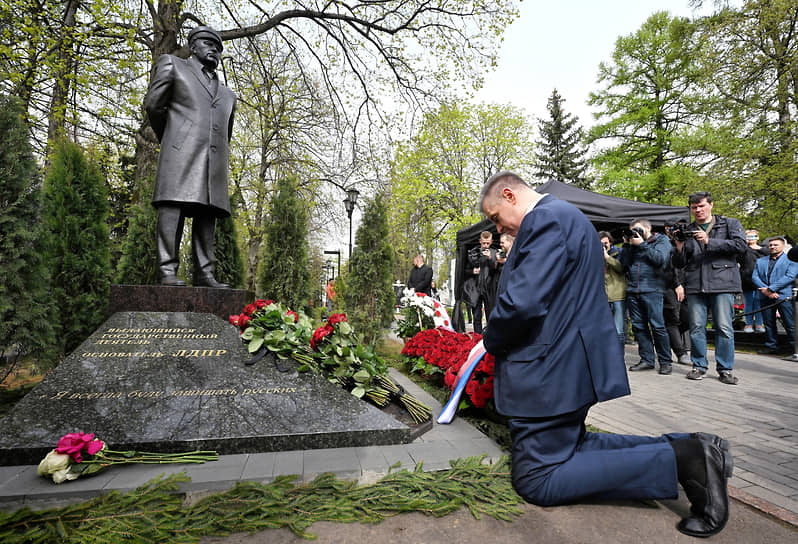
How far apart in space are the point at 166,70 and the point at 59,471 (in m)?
3.41

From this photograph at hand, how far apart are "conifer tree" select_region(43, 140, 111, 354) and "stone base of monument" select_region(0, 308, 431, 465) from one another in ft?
6.50

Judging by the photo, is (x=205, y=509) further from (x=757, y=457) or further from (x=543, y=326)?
(x=757, y=457)

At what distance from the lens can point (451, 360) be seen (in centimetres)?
414

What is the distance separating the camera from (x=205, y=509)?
1872 millimetres

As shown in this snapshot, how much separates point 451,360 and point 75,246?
4641mm

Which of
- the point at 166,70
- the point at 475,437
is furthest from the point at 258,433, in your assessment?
the point at 166,70

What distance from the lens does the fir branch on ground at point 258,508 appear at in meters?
1.68

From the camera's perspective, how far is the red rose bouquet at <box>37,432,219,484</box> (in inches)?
79.0

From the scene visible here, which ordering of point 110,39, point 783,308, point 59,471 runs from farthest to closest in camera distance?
point 110,39
point 783,308
point 59,471

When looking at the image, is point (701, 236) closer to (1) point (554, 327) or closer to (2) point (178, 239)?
(1) point (554, 327)

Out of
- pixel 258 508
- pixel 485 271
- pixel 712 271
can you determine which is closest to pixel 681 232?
pixel 712 271

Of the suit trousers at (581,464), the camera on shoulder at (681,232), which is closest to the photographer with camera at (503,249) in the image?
the camera on shoulder at (681,232)

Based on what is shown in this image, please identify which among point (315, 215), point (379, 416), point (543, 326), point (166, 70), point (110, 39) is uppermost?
point (110, 39)

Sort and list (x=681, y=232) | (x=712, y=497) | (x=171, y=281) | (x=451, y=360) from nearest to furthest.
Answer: (x=712, y=497), (x=171, y=281), (x=451, y=360), (x=681, y=232)
